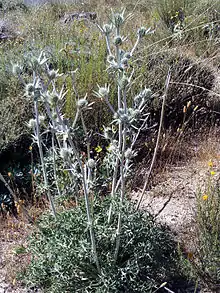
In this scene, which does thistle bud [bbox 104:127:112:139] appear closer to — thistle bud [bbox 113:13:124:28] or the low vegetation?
the low vegetation

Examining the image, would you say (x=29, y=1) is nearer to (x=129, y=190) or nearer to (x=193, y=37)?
(x=193, y=37)

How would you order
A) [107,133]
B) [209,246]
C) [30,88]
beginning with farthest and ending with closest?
[209,246]
[107,133]
[30,88]

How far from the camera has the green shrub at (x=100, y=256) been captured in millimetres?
2041

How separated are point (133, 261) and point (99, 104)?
6.43ft

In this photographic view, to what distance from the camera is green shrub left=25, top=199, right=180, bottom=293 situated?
2.04 meters

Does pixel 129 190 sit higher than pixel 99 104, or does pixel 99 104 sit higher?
pixel 99 104

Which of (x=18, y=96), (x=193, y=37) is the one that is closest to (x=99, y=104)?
Result: (x=18, y=96)

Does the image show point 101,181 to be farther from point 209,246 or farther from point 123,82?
point 123,82

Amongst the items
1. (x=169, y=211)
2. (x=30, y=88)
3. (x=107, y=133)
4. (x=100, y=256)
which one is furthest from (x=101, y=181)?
(x=30, y=88)

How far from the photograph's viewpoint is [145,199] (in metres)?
3.07

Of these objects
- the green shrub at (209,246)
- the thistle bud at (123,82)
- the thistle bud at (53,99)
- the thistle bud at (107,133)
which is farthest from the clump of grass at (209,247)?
the thistle bud at (53,99)

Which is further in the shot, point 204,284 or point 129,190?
point 129,190

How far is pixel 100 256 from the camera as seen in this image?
212cm

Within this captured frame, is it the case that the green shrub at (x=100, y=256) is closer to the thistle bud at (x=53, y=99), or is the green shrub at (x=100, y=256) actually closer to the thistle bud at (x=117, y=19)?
the thistle bud at (x=53, y=99)
